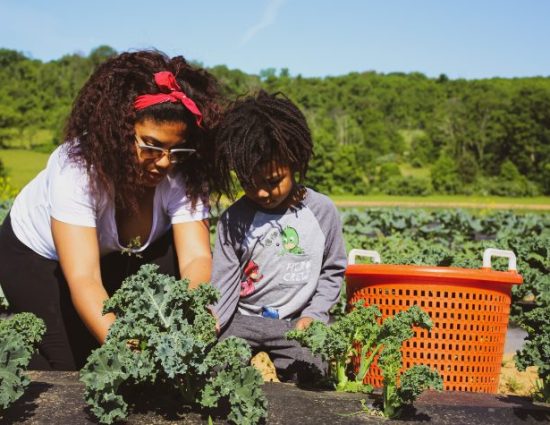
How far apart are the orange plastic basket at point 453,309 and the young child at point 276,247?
0.37m

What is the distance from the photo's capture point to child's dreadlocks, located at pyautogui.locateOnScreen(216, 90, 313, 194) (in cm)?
276

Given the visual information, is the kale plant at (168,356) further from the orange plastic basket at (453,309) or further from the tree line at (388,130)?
the tree line at (388,130)

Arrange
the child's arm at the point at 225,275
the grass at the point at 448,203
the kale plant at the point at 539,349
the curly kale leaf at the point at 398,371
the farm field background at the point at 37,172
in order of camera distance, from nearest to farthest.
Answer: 1. the curly kale leaf at the point at 398,371
2. the kale plant at the point at 539,349
3. the child's arm at the point at 225,275
4. the grass at the point at 448,203
5. the farm field background at the point at 37,172

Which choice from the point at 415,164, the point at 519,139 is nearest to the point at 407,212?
the point at 519,139

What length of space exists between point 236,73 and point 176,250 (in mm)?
63731

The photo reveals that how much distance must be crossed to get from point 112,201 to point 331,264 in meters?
1.07

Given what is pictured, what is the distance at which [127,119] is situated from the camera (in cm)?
265

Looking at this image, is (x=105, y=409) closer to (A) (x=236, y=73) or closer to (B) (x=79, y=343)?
(B) (x=79, y=343)

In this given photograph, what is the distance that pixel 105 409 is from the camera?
1787mm

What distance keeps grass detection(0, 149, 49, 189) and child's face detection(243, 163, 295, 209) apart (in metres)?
26.7

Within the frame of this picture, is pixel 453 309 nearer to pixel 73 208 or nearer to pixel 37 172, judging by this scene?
pixel 73 208

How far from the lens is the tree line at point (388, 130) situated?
35656 mm

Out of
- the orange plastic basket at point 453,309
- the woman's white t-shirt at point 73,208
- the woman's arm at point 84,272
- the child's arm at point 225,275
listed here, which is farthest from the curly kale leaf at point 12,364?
the orange plastic basket at point 453,309

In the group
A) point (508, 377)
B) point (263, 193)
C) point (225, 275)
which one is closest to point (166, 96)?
point (263, 193)
